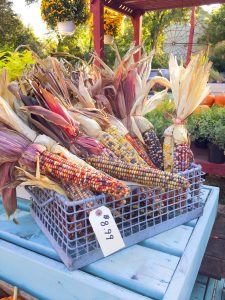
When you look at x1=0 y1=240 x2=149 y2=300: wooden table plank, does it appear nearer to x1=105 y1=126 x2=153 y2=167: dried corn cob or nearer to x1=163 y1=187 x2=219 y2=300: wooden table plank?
x1=163 y1=187 x2=219 y2=300: wooden table plank

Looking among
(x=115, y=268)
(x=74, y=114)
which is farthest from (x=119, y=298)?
(x=74, y=114)

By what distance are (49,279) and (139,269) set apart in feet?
0.82

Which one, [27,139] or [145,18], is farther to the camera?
[145,18]

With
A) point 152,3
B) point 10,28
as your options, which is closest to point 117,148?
point 152,3

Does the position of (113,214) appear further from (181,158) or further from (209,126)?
(209,126)

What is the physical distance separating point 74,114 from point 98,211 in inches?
13.5

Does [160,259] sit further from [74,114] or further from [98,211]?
[74,114]

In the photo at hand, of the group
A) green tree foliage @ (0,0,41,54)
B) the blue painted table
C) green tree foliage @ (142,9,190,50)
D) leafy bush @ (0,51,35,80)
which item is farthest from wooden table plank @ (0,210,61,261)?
green tree foliage @ (142,9,190,50)

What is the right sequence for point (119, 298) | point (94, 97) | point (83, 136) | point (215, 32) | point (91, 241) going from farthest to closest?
point (215, 32) < point (94, 97) < point (83, 136) < point (91, 241) < point (119, 298)

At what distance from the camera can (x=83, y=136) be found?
95 cm

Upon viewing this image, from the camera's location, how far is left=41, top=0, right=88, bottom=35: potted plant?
13.3 ft

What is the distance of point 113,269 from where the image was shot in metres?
0.80

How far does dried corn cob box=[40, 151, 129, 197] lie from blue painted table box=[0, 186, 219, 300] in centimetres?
22

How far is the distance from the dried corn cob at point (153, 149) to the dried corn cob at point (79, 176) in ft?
1.19
